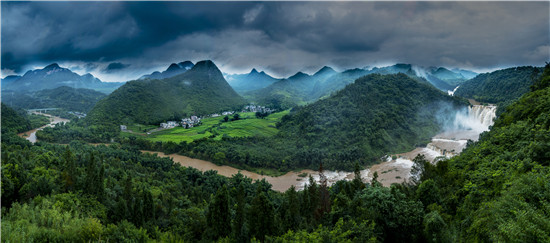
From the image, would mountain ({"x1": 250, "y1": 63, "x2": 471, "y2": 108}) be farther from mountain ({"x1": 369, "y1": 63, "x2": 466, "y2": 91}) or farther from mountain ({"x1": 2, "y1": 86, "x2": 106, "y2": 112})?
mountain ({"x1": 2, "y1": 86, "x2": 106, "y2": 112})

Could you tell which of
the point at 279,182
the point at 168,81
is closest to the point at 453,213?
the point at 279,182

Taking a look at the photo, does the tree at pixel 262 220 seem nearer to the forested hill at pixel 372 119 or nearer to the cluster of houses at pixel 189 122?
the forested hill at pixel 372 119

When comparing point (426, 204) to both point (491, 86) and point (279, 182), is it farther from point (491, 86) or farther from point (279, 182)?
point (491, 86)

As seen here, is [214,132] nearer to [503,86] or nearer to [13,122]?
[13,122]

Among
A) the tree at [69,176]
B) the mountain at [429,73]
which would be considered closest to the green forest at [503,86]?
the mountain at [429,73]

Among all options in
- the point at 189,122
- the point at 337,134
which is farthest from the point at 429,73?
the point at 189,122

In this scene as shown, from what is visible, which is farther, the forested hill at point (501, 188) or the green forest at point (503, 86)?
the green forest at point (503, 86)

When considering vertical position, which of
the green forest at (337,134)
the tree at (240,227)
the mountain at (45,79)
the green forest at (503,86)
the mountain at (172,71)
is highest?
the mountain at (172,71)
